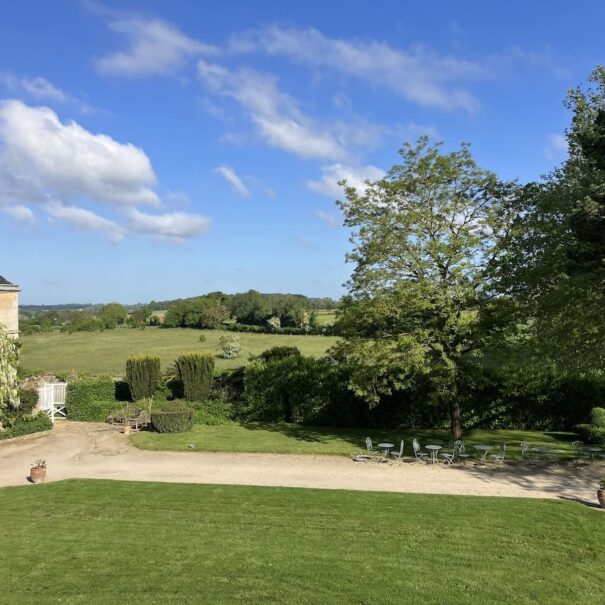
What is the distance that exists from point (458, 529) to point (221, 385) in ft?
62.3

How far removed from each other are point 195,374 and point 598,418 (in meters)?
18.1

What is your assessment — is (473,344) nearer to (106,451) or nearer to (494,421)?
(494,421)

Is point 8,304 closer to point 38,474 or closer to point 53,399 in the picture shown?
point 53,399

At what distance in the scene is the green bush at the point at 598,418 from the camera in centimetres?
1955

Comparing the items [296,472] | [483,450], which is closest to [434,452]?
[483,450]

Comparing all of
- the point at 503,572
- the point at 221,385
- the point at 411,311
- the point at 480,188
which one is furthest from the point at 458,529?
the point at 221,385

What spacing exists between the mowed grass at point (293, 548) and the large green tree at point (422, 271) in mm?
5715

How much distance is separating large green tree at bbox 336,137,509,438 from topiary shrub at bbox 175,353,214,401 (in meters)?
10.3

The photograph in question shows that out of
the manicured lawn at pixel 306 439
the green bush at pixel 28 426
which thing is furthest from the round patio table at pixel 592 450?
the green bush at pixel 28 426

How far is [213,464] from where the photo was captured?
16.5 m

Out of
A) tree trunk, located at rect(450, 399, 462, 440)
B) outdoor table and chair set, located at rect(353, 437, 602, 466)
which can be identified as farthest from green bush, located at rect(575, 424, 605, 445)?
tree trunk, located at rect(450, 399, 462, 440)

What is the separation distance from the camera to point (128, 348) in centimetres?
5859

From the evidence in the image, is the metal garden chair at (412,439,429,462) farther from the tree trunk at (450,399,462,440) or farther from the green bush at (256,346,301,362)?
the green bush at (256,346,301,362)

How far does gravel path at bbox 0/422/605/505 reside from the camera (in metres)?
Answer: 13.5
